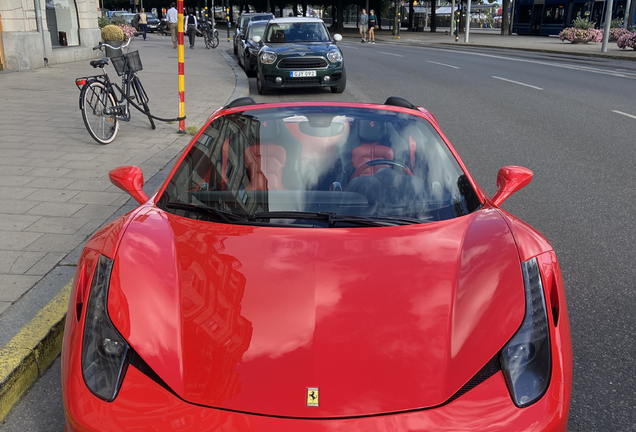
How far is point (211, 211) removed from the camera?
272cm

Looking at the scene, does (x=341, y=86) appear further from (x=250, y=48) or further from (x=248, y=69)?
(x=248, y=69)

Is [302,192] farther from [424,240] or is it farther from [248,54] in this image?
[248,54]

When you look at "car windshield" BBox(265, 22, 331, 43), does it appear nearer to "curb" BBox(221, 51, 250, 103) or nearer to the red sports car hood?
"curb" BBox(221, 51, 250, 103)

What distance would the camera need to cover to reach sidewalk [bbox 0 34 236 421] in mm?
3262

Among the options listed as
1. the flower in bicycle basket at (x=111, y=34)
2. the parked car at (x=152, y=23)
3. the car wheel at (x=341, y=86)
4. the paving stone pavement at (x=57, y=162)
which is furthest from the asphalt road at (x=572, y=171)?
the parked car at (x=152, y=23)

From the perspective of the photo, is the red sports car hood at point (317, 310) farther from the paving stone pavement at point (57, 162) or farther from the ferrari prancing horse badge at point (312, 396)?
the paving stone pavement at point (57, 162)

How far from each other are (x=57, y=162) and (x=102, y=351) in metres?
5.54

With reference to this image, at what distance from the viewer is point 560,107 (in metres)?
11.9

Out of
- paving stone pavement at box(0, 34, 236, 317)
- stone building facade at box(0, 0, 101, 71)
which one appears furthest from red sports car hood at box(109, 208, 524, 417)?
stone building facade at box(0, 0, 101, 71)

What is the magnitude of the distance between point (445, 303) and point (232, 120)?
172 cm

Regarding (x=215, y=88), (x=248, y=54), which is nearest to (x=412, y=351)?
(x=215, y=88)

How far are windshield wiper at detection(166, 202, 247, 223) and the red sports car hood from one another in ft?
0.25

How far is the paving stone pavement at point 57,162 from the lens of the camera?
432 centimetres

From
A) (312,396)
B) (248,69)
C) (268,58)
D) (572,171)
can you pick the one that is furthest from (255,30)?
(312,396)
